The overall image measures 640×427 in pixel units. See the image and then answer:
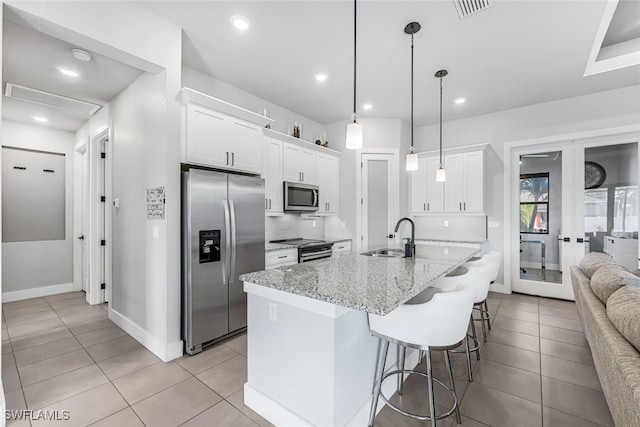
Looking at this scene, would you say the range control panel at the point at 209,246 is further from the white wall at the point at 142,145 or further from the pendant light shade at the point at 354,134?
the pendant light shade at the point at 354,134

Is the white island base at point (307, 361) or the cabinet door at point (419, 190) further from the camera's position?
the cabinet door at point (419, 190)

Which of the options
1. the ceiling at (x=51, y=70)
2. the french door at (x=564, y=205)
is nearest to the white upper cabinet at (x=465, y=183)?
the french door at (x=564, y=205)

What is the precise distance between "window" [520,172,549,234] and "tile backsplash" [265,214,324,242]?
333 centimetres

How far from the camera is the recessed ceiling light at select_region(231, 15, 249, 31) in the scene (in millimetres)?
2504

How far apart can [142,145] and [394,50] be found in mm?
2722

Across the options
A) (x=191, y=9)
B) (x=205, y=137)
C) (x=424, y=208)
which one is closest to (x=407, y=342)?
(x=205, y=137)

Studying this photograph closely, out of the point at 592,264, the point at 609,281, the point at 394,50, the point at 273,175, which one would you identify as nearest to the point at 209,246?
the point at 273,175

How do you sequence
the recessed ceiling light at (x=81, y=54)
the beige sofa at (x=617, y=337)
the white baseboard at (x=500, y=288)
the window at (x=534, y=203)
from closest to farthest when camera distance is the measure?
1. the beige sofa at (x=617, y=337)
2. the recessed ceiling light at (x=81, y=54)
3. the window at (x=534, y=203)
4. the white baseboard at (x=500, y=288)

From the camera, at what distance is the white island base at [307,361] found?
1543mm

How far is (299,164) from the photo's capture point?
14.3 ft

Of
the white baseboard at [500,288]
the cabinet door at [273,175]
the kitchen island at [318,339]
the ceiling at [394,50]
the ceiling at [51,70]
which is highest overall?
the ceiling at [394,50]

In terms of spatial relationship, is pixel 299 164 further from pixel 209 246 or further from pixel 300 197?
pixel 209 246

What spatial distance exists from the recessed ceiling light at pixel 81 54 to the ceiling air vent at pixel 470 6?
10.5 ft

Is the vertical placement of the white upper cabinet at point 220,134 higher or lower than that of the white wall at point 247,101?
lower
